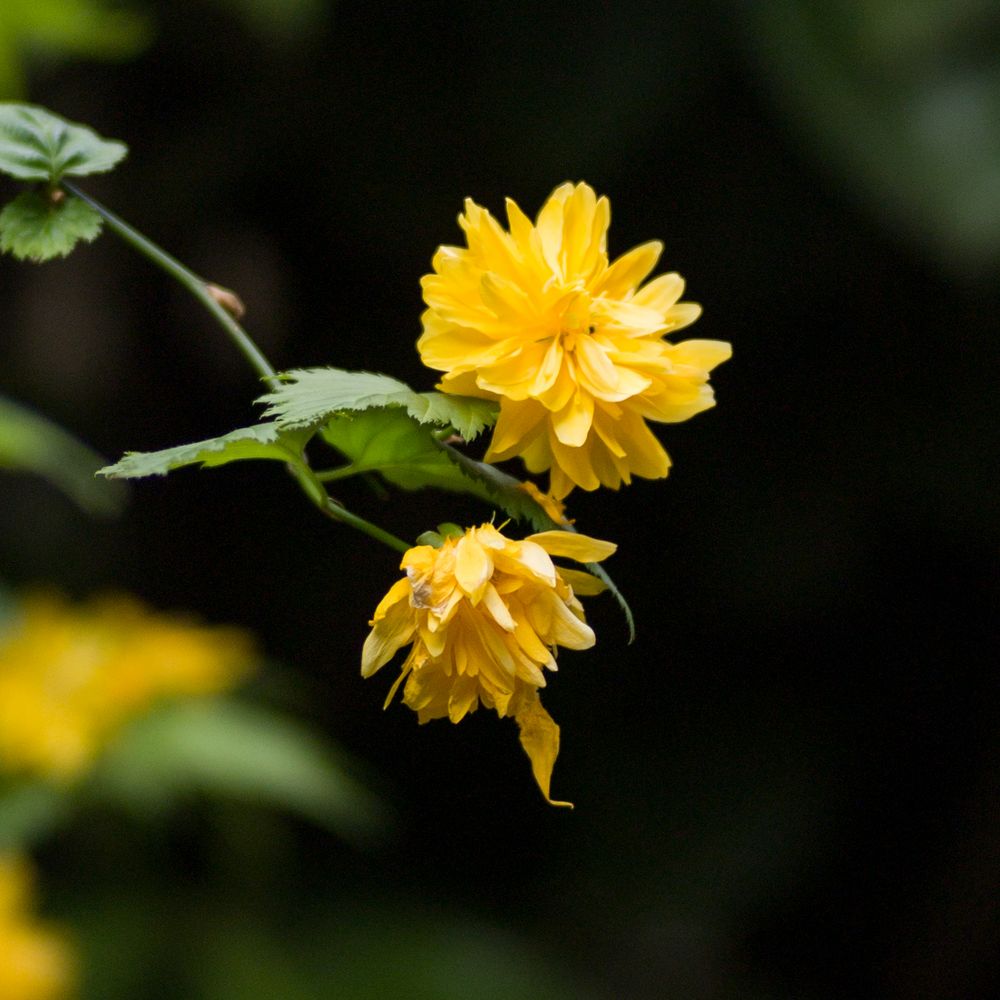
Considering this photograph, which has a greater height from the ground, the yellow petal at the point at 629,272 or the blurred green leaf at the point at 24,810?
the yellow petal at the point at 629,272

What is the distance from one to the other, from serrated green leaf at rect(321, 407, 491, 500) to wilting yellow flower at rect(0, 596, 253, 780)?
876 mm

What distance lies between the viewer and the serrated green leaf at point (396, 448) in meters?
0.47

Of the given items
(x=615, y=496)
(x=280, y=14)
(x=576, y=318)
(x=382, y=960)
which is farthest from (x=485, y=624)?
(x=615, y=496)

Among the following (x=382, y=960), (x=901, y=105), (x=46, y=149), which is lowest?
(x=382, y=960)

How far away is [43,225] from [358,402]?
201 millimetres

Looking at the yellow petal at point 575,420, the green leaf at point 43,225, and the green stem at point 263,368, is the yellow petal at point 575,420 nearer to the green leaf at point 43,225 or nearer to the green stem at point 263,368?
the green stem at point 263,368

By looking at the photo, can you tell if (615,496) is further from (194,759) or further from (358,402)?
(358,402)

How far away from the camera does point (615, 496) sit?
2293mm

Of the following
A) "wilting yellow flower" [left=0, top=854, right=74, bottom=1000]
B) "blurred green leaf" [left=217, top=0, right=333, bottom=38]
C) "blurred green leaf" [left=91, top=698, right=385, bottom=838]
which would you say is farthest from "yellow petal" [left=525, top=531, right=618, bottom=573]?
"blurred green leaf" [left=217, top=0, right=333, bottom=38]

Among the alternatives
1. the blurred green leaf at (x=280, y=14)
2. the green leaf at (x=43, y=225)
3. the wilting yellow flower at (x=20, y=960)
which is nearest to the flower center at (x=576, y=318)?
the green leaf at (x=43, y=225)

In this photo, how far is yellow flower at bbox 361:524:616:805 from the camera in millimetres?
415

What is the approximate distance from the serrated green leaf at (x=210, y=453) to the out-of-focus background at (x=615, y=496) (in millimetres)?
1552

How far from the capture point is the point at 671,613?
2432 mm

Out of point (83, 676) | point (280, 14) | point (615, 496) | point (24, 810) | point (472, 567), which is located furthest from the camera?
point (615, 496)
